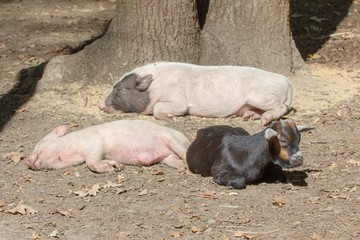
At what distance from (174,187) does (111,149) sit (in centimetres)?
79

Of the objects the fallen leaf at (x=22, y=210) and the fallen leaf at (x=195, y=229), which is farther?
the fallen leaf at (x=22, y=210)

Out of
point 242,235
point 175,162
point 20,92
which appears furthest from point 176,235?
point 20,92

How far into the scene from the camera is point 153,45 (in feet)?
30.2

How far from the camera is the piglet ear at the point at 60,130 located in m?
7.63

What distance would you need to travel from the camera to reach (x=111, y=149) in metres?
7.41

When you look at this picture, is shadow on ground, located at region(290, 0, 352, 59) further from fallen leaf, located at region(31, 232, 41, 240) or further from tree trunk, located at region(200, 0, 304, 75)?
fallen leaf, located at region(31, 232, 41, 240)

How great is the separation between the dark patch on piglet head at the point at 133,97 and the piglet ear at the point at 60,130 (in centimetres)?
111

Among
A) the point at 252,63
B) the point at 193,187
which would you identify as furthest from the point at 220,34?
the point at 193,187

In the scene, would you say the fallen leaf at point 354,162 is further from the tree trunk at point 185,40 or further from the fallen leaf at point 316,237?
the tree trunk at point 185,40

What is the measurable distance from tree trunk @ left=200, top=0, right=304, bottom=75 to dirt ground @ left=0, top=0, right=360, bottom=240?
0.42 meters

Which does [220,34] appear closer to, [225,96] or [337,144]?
[225,96]

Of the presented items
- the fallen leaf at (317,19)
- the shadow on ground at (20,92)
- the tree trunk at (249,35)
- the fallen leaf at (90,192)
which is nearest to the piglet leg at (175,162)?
the fallen leaf at (90,192)

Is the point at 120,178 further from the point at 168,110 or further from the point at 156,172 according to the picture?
the point at 168,110

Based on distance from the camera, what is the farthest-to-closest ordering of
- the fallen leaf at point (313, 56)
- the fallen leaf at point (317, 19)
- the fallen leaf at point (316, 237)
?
the fallen leaf at point (317, 19)
the fallen leaf at point (313, 56)
the fallen leaf at point (316, 237)
